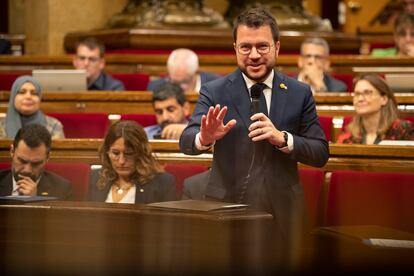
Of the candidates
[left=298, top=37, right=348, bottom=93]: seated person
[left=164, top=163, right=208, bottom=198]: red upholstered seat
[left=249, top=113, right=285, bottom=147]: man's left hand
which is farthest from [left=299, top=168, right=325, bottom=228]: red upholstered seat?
[left=298, top=37, right=348, bottom=93]: seated person

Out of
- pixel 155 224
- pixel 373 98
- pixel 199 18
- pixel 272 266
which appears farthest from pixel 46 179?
pixel 199 18

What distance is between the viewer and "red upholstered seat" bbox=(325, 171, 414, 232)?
3.04 metres

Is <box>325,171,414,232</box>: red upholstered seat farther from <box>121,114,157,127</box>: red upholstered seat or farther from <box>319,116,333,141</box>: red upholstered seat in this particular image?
<box>121,114,157,127</box>: red upholstered seat

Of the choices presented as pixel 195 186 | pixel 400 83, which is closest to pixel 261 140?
pixel 195 186

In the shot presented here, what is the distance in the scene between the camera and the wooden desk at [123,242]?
1104 mm

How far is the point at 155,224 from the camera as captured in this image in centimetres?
131

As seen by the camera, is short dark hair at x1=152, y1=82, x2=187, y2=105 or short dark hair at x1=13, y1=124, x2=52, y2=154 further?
short dark hair at x1=152, y1=82, x2=187, y2=105

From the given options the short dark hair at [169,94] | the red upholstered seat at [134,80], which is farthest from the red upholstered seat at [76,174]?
the red upholstered seat at [134,80]

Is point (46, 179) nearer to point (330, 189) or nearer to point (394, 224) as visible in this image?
point (330, 189)

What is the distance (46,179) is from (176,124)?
1013 mm

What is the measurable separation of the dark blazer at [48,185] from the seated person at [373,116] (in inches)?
48.9

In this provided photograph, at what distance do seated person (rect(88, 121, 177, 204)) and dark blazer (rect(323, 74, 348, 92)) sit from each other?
→ 2192 millimetres

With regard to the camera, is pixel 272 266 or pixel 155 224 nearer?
pixel 272 266

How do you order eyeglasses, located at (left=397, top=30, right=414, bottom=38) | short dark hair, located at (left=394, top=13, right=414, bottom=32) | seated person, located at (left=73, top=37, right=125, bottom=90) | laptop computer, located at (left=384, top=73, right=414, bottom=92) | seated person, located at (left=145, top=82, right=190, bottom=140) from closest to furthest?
seated person, located at (left=145, top=82, right=190, bottom=140)
laptop computer, located at (left=384, top=73, right=414, bottom=92)
seated person, located at (left=73, top=37, right=125, bottom=90)
short dark hair, located at (left=394, top=13, right=414, bottom=32)
eyeglasses, located at (left=397, top=30, right=414, bottom=38)
